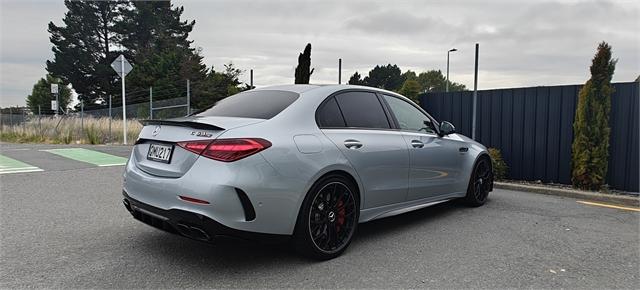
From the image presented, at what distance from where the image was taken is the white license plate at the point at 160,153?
3320 mm

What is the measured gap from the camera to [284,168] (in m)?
3.21

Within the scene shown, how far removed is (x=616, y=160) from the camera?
692cm

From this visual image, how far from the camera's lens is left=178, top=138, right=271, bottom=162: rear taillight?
307 cm

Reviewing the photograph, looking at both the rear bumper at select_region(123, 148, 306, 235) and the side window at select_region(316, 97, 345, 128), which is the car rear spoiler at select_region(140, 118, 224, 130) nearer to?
the rear bumper at select_region(123, 148, 306, 235)

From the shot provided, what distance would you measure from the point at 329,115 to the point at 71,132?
58.4 feet

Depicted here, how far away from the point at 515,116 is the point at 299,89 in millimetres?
5537

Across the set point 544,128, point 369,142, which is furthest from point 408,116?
point 544,128

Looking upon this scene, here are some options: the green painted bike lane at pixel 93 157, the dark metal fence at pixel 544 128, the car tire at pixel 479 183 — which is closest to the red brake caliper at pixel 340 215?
the car tire at pixel 479 183

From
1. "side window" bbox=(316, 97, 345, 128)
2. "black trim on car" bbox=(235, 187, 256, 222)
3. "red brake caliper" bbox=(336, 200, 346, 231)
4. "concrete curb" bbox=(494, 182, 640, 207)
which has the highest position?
"side window" bbox=(316, 97, 345, 128)

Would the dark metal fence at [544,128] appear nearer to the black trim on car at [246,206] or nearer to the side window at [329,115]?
the side window at [329,115]

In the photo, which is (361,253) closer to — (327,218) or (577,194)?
(327,218)

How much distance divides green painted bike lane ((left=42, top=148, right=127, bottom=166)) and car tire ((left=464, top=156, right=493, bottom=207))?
7.37 m

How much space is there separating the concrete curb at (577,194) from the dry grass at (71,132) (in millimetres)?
13903

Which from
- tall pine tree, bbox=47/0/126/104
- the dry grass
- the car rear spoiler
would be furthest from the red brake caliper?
tall pine tree, bbox=47/0/126/104
